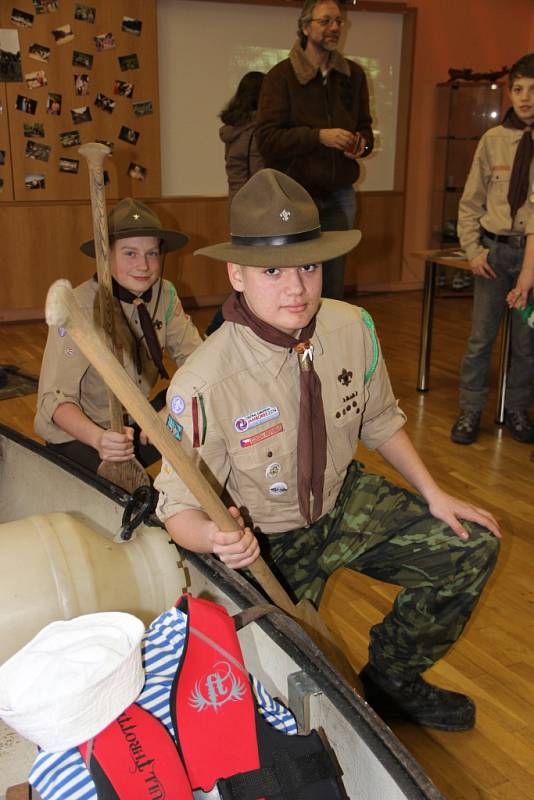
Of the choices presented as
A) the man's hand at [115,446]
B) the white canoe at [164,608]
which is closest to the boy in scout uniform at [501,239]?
the man's hand at [115,446]

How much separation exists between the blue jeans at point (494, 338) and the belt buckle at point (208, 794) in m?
3.00

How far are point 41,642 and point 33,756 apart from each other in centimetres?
60

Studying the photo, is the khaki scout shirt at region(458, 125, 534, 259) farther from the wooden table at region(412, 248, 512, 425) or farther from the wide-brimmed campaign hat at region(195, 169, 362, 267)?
the wide-brimmed campaign hat at region(195, 169, 362, 267)

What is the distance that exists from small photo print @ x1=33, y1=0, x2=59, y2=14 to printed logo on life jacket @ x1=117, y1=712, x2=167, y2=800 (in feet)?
20.1

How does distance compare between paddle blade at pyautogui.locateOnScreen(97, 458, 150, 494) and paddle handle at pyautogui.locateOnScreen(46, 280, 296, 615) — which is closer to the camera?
paddle handle at pyautogui.locateOnScreen(46, 280, 296, 615)

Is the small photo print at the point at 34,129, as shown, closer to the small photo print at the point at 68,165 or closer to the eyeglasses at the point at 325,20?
the small photo print at the point at 68,165

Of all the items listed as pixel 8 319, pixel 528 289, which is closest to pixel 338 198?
pixel 528 289

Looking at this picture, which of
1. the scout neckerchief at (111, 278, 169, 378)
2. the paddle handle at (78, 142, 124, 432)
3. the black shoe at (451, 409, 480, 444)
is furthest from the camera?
the black shoe at (451, 409, 480, 444)

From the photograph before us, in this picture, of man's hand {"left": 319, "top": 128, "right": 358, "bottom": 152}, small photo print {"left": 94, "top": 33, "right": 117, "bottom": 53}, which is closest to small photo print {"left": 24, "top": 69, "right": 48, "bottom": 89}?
small photo print {"left": 94, "top": 33, "right": 117, "bottom": 53}

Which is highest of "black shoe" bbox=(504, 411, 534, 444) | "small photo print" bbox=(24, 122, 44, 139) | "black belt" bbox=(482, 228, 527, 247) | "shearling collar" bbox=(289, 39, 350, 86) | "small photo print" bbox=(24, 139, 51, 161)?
"shearling collar" bbox=(289, 39, 350, 86)

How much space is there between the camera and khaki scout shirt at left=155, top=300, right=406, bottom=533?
5.13 ft

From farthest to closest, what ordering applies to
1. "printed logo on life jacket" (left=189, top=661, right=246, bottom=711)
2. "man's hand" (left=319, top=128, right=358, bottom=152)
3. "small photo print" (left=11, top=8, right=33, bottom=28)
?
"small photo print" (left=11, top=8, right=33, bottom=28)
"man's hand" (left=319, top=128, right=358, bottom=152)
"printed logo on life jacket" (left=189, top=661, right=246, bottom=711)

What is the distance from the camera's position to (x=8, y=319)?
6.46 metres

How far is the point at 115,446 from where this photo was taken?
2.13m
